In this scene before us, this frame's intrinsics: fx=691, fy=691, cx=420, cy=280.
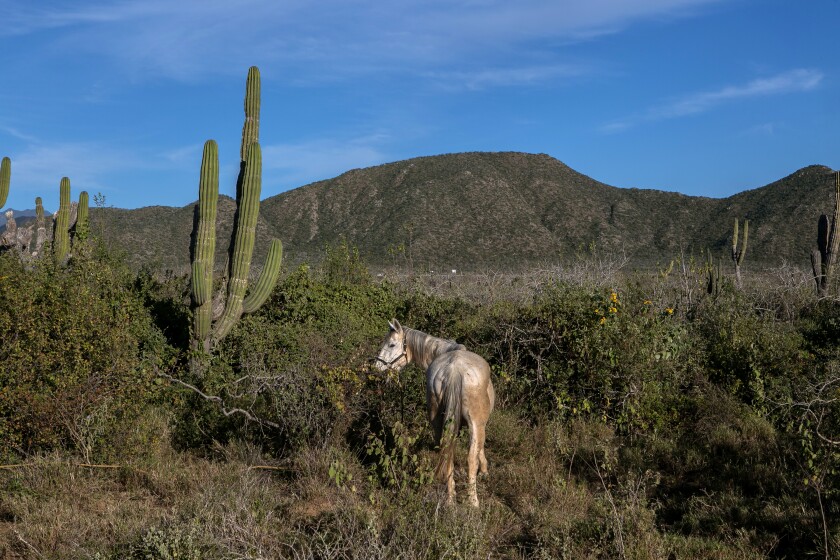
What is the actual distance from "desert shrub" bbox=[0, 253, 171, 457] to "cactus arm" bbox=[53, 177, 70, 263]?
259 inches

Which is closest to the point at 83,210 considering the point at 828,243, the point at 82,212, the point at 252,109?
the point at 82,212

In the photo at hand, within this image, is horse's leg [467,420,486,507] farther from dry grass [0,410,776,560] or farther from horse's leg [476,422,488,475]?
dry grass [0,410,776,560]

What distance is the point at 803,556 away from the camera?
4.85 meters

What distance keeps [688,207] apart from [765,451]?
141 ft

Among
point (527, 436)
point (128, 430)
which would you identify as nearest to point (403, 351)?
point (527, 436)

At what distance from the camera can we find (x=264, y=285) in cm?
1055

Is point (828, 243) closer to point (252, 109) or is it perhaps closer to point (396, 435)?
point (252, 109)

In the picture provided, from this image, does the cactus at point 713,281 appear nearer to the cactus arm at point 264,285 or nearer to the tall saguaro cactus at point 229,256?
the cactus arm at point 264,285

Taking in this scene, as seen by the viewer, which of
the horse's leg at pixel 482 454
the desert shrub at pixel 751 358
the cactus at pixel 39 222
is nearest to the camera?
the horse's leg at pixel 482 454

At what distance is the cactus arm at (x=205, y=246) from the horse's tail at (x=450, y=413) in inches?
192

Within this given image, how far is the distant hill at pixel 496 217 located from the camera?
127ft

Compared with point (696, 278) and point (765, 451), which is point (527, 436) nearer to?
point (765, 451)

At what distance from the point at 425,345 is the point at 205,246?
455 cm

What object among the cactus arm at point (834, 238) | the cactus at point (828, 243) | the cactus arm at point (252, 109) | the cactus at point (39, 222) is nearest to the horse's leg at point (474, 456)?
the cactus arm at point (252, 109)
